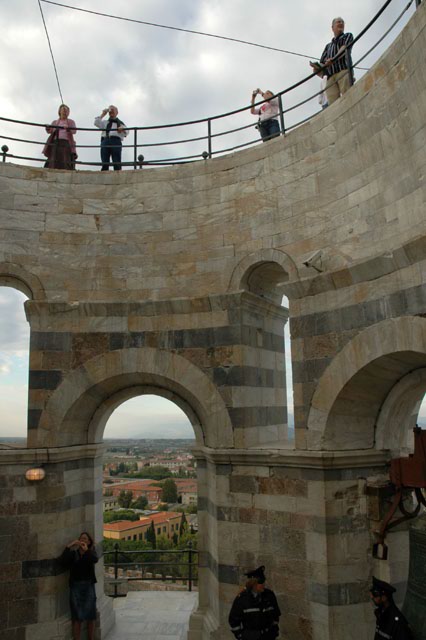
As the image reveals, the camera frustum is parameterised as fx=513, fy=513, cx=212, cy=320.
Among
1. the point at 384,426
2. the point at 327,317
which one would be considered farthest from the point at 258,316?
the point at 384,426

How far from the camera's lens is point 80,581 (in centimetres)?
711

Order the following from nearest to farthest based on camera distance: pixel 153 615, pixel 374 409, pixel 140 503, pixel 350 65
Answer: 1. pixel 374 409
2. pixel 350 65
3. pixel 153 615
4. pixel 140 503

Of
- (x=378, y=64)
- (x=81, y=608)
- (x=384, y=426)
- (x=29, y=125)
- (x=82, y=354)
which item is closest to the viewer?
(x=378, y=64)

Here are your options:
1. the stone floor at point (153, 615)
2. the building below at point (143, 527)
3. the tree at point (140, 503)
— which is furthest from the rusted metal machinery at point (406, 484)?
the tree at point (140, 503)

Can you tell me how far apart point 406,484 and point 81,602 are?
472 cm

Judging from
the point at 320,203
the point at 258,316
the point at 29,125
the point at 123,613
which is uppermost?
the point at 29,125

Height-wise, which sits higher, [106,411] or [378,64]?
[378,64]

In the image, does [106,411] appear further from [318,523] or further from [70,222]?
[318,523]

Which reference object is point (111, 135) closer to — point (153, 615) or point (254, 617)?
point (254, 617)

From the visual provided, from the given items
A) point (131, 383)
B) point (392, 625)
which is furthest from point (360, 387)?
point (131, 383)

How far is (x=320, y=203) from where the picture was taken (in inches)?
263

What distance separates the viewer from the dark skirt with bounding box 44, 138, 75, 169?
8711 millimetres

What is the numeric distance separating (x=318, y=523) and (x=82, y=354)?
4.01m

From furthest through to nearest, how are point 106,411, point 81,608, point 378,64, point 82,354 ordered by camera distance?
point 106,411, point 82,354, point 81,608, point 378,64
